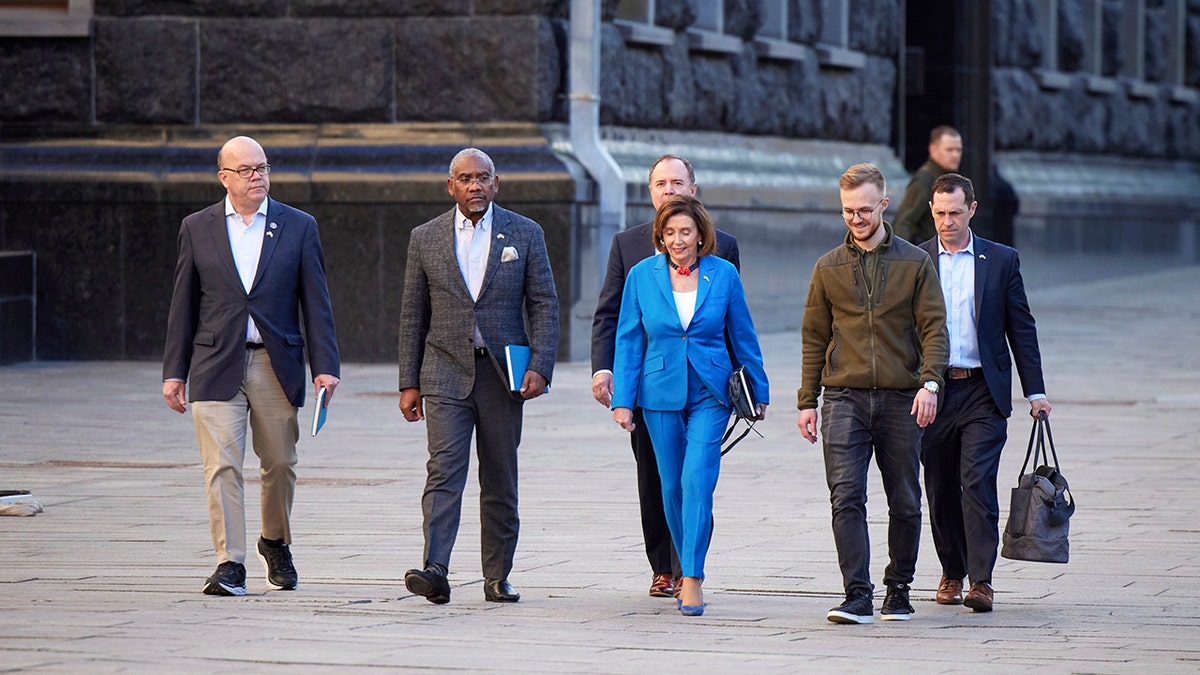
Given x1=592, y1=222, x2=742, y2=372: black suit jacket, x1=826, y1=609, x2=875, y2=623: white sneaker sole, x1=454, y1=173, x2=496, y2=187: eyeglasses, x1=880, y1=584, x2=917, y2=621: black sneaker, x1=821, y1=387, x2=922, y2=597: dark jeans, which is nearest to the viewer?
x1=826, y1=609, x2=875, y2=623: white sneaker sole

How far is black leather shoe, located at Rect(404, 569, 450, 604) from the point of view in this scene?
7242mm

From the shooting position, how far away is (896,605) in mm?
7223

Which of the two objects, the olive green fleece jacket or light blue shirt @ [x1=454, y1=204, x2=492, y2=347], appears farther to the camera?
light blue shirt @ [x1=454, y1=204, x2=492, y2=347]

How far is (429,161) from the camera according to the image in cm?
1675

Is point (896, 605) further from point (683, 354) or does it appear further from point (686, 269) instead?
point (686, 269)

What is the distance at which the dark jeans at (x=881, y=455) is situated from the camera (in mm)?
7324

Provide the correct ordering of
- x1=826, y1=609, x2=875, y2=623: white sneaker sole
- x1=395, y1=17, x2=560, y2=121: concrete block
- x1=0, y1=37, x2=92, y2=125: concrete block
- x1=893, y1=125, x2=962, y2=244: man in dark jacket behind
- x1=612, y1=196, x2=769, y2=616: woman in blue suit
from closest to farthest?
1. x1=826, y1=609, x2=875, y2=623: white sneaker sole
2. x1=612, y1=196, x2=769, y2=616: woman in blue suit
3. x1=893, y1=125, x2=962, y2=244: man in dark jacket behind
4. x1=395, y1=17, x2=560, y2=121: concrete block
5. x1=0, y1=37, x2=92, y2=125: concrete block

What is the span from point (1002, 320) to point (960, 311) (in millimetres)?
156

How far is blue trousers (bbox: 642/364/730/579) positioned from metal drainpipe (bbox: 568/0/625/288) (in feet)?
30.5

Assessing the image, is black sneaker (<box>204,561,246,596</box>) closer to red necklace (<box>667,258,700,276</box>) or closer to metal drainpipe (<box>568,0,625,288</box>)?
red necklace (<box>667,258,700,276</box>)

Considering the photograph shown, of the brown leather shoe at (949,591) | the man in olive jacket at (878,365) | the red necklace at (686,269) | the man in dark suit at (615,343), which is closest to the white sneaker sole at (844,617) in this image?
the man in olive jacket at (878,365)

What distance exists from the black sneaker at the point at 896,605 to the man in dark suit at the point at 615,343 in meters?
0.76

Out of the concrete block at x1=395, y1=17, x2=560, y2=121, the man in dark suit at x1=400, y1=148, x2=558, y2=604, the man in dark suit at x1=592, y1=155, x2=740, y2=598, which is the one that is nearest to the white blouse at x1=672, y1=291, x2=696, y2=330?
the man in dark suit at x1=592, y1=155, x2=740, y2=598

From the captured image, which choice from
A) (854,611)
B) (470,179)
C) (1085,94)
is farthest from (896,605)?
(1085,94)
